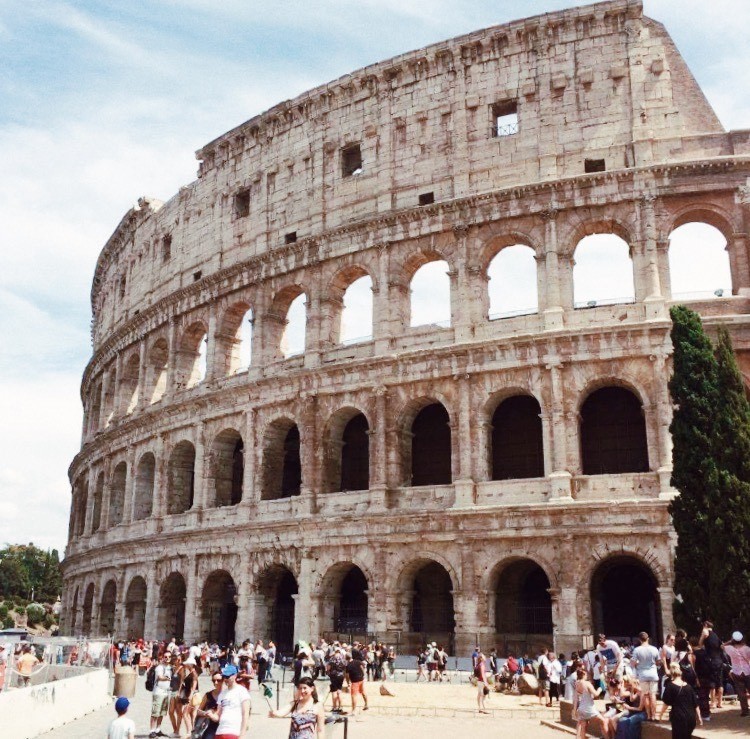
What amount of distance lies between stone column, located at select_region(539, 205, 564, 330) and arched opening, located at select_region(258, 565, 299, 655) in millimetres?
10732

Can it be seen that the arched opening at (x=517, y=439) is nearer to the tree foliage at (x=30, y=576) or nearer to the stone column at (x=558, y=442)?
the stone column at (x=558, y=442)

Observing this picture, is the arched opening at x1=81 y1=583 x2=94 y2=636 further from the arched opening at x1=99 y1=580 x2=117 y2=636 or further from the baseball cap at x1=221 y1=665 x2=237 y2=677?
the baseball cap at x1=221 y1=665 x2=237 y2=677

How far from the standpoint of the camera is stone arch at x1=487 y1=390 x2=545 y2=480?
2359 cm

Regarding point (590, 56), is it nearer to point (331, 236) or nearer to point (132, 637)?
point (331, 236)

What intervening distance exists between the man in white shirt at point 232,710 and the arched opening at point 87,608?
2786 centimetres

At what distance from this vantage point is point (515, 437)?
79.1 ft

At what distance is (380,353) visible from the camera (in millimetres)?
24828

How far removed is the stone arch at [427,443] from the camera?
2464 cm

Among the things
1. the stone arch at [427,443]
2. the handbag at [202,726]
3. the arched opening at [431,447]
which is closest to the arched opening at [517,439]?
the stone arch at [427,443]

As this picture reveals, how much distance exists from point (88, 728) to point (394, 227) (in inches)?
632

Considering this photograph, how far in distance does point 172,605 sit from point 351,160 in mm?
16119

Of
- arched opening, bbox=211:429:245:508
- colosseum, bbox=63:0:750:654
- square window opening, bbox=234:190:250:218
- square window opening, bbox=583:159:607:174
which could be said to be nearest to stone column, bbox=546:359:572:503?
colosseum, bbox=63:0:750:654

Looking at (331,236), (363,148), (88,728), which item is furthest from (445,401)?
(88,728)

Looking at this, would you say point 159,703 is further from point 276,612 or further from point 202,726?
point 276,612
